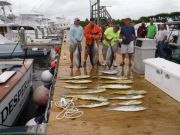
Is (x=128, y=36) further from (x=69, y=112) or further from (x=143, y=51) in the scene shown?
(x=69, y=112)

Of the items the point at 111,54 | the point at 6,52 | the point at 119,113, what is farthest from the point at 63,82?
the point at 6,52

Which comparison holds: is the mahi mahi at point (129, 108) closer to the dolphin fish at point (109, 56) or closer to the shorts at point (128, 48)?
the dolphin fish at point (109, 56)

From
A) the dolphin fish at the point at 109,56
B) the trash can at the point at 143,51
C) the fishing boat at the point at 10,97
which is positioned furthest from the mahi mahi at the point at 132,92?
the fishing boat at the point at 10,97

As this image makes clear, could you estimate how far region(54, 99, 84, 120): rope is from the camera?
472 centimetres

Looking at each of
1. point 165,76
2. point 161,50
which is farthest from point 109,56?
point 161,50

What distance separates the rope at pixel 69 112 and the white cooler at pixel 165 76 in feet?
6.33

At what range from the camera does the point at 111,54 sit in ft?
26.8

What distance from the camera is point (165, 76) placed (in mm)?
5957

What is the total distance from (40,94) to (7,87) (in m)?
1.94

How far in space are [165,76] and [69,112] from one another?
228 centimetres

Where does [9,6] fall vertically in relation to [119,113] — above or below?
above

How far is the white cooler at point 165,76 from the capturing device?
550 centimetres

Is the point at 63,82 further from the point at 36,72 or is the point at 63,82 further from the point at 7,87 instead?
the point at 36,72

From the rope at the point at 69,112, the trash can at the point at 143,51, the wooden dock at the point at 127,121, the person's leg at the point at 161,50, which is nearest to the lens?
the wooden dock at the point at 127,121
